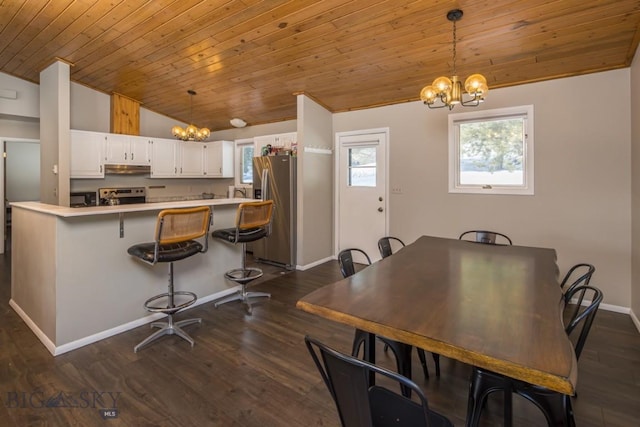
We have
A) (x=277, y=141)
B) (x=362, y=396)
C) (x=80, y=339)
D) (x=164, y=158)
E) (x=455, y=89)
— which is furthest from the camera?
(x=164, y=158)

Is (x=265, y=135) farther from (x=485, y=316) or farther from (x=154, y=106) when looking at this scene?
(x=485, y=316)

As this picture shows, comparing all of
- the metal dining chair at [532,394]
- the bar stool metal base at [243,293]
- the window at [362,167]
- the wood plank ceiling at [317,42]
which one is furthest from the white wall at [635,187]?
the bar stool metal base at [243,293]

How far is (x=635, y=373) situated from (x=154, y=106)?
6.94 m

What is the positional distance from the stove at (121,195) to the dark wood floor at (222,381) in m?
2.65

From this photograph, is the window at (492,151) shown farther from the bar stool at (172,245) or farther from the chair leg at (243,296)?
the bar stool at (172,245)

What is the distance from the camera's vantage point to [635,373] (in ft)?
7.21

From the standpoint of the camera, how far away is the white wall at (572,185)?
3230 millimetres

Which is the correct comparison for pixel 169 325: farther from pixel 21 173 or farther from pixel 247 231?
pixel 21 173

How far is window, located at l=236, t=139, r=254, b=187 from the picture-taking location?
6277 mm

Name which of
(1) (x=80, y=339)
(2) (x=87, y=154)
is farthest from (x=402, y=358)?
(2) (x=87, y=154)

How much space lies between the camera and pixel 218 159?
6320 millimetres

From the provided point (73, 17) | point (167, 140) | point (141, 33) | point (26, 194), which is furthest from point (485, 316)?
point (26, 194)

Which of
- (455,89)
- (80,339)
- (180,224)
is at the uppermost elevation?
(455,89)

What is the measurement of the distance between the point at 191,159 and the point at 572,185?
19.3 feet
